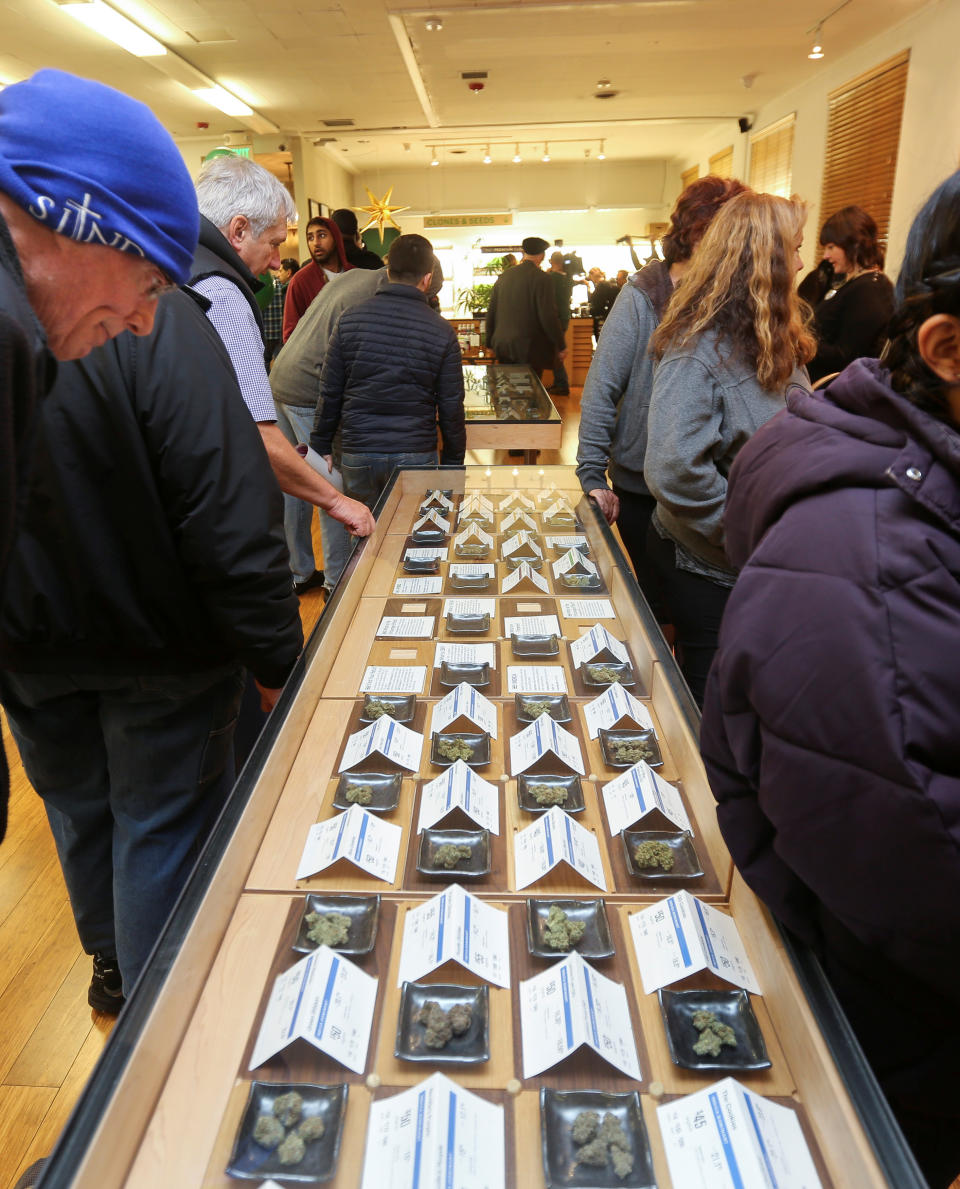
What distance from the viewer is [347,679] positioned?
1.65 m

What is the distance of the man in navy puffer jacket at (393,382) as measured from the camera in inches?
125

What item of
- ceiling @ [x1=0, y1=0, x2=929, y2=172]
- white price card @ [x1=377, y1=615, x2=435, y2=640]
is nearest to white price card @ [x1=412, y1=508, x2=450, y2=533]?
white price card @ [x1=377, y1=615, x2=435, y2=640]

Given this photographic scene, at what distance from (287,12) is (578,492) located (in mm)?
5445

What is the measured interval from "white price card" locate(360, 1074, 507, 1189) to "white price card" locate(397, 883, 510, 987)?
0.16 metres

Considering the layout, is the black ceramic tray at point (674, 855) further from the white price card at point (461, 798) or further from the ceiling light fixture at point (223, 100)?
the ceiling light fixture at point (223, 100)

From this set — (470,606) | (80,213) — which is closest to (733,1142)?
(80,213)

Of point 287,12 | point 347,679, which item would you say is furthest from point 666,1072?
point 287,12

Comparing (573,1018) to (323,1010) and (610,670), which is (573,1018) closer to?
(323,1010)

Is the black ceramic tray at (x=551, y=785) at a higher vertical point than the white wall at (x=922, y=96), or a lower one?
lower

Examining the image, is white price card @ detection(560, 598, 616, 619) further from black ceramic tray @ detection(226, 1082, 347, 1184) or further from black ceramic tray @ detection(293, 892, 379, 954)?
black ceramic tray @ detection(226, 1082, 347, 1184)

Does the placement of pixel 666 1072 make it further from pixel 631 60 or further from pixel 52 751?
pixel 631 60

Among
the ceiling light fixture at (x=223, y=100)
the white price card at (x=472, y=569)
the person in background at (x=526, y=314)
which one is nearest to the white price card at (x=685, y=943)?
the white price card at (x=472, y=569)

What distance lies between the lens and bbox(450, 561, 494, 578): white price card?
2152 millimetres

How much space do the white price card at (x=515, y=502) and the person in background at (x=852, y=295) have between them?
5.12 feet
